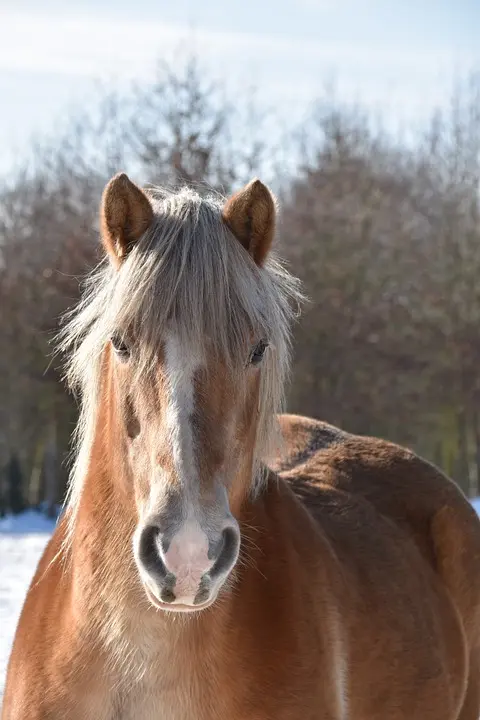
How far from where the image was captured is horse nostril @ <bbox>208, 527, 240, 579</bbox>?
2146 mm

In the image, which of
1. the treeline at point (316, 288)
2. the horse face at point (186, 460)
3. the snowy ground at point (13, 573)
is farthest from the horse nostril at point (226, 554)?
the treeline at point (316, 288)

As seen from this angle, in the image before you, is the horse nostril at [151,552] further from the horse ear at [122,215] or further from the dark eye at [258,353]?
the horse ear at [122,215]

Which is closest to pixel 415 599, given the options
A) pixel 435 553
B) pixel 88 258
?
pixel 435 553

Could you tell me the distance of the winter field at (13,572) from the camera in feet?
21.0

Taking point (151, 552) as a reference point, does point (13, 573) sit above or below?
Result: below

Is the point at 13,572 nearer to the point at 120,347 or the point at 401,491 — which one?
the point at 401,491

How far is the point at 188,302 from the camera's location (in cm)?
243

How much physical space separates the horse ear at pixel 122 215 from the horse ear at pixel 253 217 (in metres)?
0.25

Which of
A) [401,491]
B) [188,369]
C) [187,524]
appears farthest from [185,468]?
[401,491]

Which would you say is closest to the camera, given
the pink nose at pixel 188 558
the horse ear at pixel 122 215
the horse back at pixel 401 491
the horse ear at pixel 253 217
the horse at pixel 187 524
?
the pink nose at pixel 188 558

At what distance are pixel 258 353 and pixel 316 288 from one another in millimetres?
16756

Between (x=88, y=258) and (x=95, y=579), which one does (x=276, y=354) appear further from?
(x=88, y=258)

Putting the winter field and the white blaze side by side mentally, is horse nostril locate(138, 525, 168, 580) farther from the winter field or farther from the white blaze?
the winter field

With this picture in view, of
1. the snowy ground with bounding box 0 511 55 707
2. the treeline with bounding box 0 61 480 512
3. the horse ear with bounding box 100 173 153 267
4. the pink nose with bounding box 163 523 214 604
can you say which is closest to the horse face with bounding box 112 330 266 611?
the pink nose with bounding box 163 523 214 604
